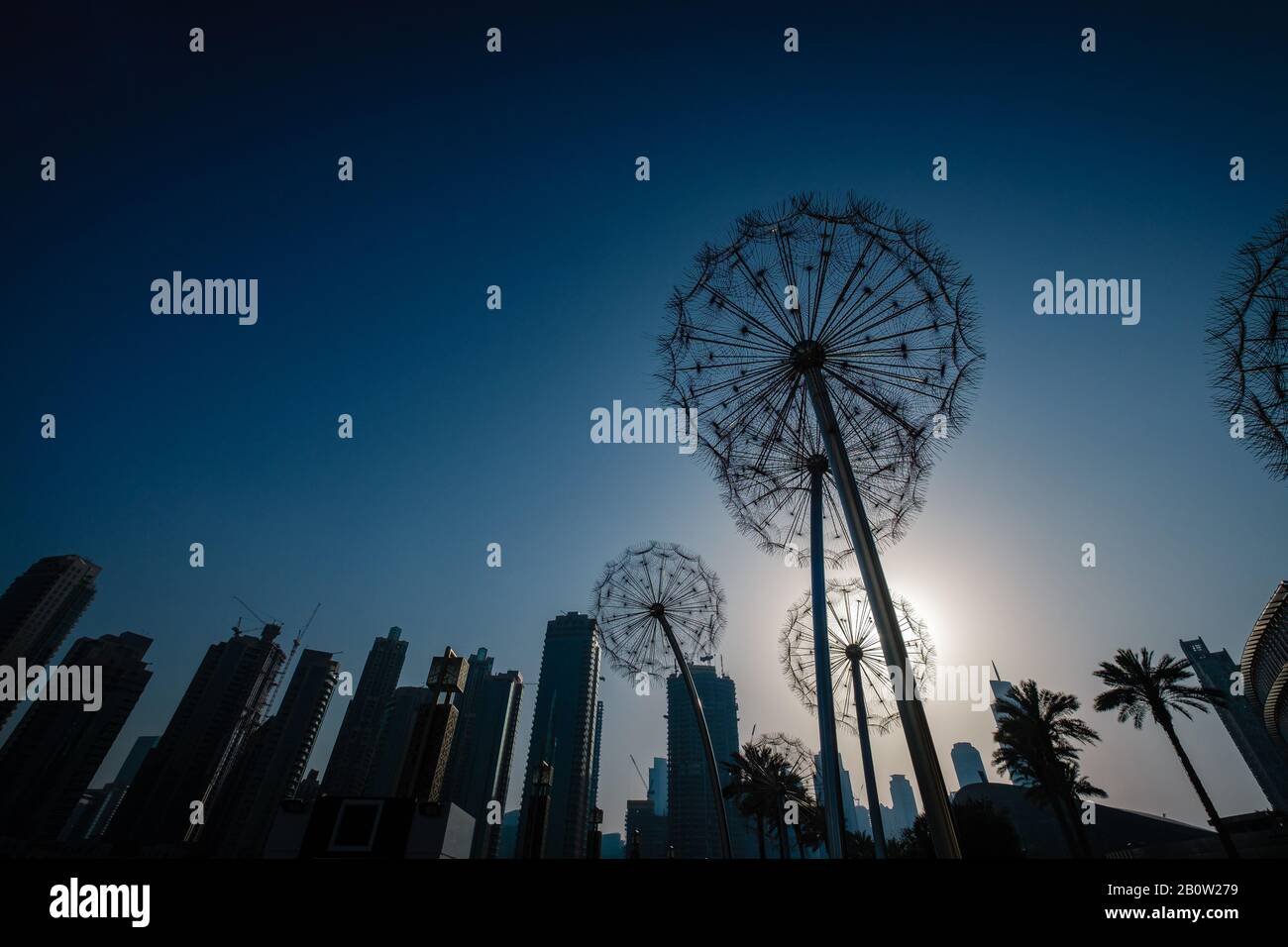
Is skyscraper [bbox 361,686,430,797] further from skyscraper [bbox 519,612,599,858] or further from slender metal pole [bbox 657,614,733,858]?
slender metal pole [bbox 657,614,733,858]

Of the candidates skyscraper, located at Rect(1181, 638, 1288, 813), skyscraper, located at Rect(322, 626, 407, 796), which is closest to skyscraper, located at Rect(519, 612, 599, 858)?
skyscraper, located at Rect(322, 626, 407, 796)

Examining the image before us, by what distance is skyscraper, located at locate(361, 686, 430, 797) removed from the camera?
143750mm

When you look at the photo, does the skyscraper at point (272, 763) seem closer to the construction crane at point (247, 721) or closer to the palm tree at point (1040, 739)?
the construction crane at point (247, 721)

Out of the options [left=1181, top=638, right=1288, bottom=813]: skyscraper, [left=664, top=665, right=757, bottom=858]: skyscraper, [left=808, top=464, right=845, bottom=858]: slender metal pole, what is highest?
[left=808, top=464, right=845, bottom=858]: slender metal pole

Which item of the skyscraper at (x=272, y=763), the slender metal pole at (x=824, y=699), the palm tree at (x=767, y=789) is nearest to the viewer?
the slender metal pole at (x=824, y=699)

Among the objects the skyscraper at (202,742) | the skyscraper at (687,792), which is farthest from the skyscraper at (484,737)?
the skyscraper at (202,742)

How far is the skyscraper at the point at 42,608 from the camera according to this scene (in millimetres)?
115438

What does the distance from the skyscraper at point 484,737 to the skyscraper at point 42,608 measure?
94952 mm

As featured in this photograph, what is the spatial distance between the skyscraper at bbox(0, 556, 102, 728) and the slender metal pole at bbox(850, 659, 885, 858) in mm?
168305

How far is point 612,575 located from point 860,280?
17.1 meters

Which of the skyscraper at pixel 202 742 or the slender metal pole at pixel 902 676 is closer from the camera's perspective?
the slender metal pole at pixel 902 676

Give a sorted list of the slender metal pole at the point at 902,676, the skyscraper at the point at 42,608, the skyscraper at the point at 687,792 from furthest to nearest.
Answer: the skyscraper at the point at 687,792 → the skyscraper at the point at 42,608 → the slender metal pole at the point at 902,676
